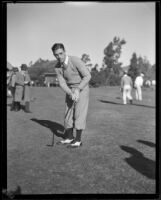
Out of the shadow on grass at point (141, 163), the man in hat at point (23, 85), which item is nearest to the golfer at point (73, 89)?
the man in hat at point (23, 85)

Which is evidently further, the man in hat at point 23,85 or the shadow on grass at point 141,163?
the man in hat at point 23,85

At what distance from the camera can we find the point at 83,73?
345cm

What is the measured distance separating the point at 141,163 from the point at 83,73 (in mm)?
1089

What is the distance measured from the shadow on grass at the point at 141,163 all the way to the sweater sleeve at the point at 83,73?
839 mm

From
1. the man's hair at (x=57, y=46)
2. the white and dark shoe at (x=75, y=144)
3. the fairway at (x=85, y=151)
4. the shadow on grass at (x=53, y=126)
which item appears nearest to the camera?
the fairway at (x=85, y=151)

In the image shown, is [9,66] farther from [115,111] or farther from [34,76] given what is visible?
[115,111]

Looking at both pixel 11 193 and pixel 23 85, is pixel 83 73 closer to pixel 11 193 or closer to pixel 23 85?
pixel 23 85

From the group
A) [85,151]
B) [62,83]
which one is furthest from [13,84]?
[85,151]

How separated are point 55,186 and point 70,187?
143mm

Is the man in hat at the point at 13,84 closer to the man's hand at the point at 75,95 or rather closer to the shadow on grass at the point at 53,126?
the shadow on grass at the point at 53,126

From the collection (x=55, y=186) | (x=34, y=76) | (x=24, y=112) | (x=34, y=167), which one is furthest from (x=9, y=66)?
(x=55, y=186)

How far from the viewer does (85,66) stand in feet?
11.3

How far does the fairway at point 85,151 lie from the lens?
3.21 m

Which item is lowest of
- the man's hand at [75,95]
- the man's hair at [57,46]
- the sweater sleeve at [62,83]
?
the man's hand at [75,95]
